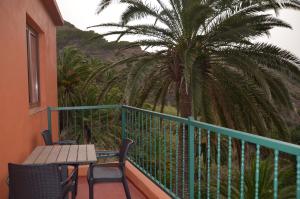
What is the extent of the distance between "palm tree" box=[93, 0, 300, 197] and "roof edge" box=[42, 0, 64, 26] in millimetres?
888

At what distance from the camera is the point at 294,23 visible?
731cm

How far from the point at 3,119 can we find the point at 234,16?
440 centimetres

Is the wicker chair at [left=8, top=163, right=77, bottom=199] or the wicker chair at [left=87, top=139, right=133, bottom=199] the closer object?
the wicker chair at [left=8, top=163, right=77, bottom=199]

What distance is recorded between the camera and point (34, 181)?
2523 mm

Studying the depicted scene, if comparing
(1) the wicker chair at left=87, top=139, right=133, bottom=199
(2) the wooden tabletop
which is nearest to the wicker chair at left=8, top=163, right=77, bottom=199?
(2) the wooden tabletop

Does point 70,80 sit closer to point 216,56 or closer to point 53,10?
point 53,10

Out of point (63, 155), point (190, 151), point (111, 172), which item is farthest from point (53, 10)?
point (190, 151)

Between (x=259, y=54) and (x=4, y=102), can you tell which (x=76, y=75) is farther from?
(x=4, y=102)

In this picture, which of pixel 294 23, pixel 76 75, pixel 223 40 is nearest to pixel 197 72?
pixel 223 40

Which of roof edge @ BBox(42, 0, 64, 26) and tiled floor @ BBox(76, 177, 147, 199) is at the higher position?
roof edge @ BBox(42, 0, 64, 26)

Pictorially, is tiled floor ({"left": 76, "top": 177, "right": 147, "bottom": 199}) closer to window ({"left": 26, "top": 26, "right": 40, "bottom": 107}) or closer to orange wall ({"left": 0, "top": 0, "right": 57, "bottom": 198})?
orange wall ({"left": 0, "top": 0, "right": 57, "bottom": 198})

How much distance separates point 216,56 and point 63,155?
13.2 feet

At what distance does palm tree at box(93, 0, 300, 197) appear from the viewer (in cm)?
596

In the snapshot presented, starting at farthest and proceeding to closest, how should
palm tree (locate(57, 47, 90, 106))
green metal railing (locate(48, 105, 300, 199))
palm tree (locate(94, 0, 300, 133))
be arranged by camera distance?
palm tree (locate(57, 47, 90, 106)) < palm tree (locate(94, 0, 300, 133)) < green metal railing (locate(48, 105, 300, 199))
